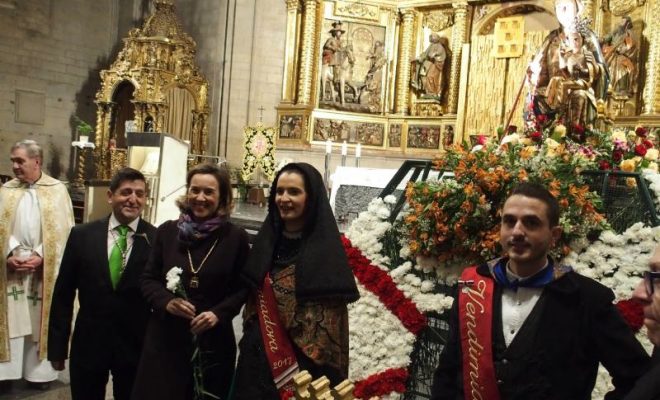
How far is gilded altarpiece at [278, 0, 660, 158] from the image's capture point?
12648 mm

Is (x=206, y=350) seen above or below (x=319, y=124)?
below

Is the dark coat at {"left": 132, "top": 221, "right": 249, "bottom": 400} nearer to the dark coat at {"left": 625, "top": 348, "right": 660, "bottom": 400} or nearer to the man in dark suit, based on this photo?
the man in dark suit

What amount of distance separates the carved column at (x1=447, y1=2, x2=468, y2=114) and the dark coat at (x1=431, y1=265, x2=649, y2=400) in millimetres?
11235

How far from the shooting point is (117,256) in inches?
125

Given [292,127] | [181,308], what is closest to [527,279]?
[181,308]

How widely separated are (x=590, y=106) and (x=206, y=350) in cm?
520

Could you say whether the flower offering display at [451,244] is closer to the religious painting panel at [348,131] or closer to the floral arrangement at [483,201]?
the floral arrangement at [483,201]

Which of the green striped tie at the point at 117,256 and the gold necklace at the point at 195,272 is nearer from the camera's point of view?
the gold necklace at the point at 195,272

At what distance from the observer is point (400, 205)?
3521 millimetres

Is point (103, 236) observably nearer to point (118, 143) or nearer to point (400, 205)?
point (400, 205)

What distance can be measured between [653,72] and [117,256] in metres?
10.1

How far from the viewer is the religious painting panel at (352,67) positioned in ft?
45.0

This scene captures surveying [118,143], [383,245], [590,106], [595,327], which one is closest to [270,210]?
[383,245]

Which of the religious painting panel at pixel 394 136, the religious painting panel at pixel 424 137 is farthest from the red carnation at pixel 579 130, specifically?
the religious painting panel at pixel 394 136
